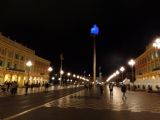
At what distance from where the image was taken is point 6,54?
A: 190ft

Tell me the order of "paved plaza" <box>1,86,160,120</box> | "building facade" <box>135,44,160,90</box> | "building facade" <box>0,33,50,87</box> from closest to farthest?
1. "paved plaza" <box>1,86,160,120</box>
2. "building facade" <box>135,44,160,90</box>
3. "building facade" <box>0,33,50,87</box>

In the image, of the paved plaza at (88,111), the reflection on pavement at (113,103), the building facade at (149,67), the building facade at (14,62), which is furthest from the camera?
the building facade at (14,62)

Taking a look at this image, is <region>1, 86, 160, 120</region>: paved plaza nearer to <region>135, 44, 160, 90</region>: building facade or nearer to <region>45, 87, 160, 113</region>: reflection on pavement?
<region>45, 87, 160, 113</region>: reflection on pavement

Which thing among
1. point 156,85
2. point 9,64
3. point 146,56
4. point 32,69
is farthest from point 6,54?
point 146,56

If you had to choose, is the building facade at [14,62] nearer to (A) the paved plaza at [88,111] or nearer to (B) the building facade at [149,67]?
(B) the building facade at [149,67]

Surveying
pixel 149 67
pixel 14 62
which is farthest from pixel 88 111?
pixel 149 67

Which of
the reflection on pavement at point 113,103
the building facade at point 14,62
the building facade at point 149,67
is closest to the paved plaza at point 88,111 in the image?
the reflection on pavement at point 113,103

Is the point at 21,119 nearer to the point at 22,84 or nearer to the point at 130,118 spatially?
the point at 130,118

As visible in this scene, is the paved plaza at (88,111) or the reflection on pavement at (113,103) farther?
the reflection on pavement at (113,103)

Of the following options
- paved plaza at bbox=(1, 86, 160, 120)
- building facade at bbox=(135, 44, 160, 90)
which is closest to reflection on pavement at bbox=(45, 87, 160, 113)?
paved plaza at bbox=(1, 86, 160, 120)

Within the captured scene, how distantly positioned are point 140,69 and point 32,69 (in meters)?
44.6

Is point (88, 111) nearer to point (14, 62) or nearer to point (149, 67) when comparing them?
point (14, 62)

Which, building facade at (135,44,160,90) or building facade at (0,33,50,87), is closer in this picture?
building facade at (135,44,160,90)

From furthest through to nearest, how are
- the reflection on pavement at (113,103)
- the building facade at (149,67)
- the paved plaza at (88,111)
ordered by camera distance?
1. the building facade at (149,67)
2. the reflection on pavement at (113,103)
3. the paved plaza at (88,111)
